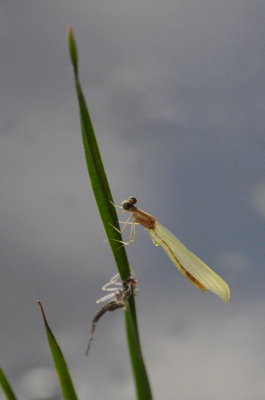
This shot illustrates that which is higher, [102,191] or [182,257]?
[182,257]

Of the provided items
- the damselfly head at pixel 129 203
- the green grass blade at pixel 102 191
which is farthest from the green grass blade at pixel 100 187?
the damselfly head at pixel 129 203

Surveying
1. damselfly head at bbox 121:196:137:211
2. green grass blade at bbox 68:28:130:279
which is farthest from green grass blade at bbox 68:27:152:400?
damselfly head at bbox 121:196:137:211

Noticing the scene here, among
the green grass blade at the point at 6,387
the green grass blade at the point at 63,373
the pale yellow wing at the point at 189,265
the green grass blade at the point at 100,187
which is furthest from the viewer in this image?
the pale yellow wing at the point at 189,265

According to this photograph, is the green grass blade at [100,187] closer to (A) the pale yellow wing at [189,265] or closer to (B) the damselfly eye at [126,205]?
(A) the pale yellow wing at [189,265]

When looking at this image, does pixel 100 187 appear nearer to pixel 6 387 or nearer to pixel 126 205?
pixel 6 387

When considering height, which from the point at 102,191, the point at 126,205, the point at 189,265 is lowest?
A: the point at 102,191

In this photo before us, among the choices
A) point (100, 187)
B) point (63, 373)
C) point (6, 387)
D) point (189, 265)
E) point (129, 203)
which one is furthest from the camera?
point (129, 203)

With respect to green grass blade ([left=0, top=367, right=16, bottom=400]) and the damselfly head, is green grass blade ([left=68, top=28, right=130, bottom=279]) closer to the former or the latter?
green grass blade ([left=0, top=367, right=16, bottom=400])

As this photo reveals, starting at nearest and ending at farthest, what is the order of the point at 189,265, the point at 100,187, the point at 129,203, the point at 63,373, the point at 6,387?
the point at 100,187, the point at 63,373, the point at 6,387, the point at 189,265, the point at 129,203

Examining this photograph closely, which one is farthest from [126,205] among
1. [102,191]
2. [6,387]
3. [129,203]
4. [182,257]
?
[102,191]

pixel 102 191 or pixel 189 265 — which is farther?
pixel 189 265
